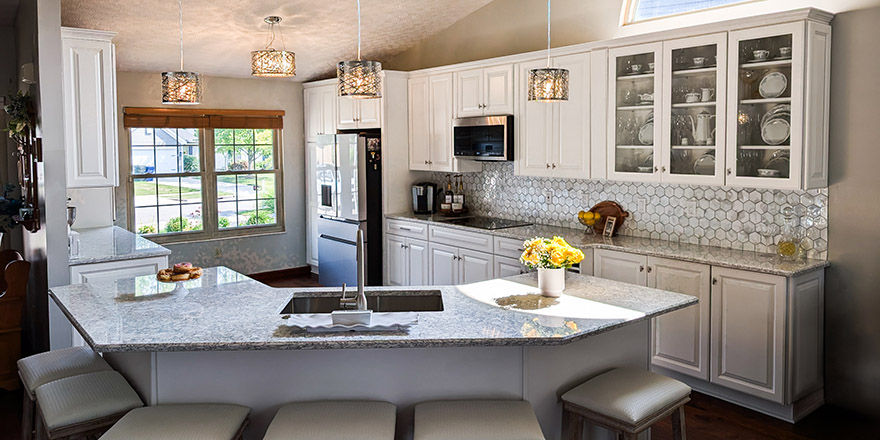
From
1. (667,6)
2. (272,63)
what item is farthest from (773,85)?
(272,63)

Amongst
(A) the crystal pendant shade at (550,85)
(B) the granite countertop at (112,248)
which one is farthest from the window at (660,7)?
(B) the granite countertop at (112,248)

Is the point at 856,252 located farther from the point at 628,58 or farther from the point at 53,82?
the point at 53,82

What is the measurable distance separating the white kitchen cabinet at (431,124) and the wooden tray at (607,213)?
146 cm

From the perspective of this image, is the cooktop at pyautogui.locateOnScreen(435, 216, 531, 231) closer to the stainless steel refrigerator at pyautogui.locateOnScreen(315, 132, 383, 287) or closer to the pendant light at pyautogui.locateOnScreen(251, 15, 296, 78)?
the stainless steel refrigerator at pyautogui.locateOnScreen(315, 132, 383, 287)

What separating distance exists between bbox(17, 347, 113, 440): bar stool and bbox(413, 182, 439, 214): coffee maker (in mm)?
3837

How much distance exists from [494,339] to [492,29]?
431 centimetres

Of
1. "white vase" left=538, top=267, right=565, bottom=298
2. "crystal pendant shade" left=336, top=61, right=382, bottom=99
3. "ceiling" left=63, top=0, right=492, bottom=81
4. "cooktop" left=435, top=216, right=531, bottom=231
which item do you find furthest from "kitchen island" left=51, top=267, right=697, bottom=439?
"ceiling" left=63, top=0, right=492, bottom=81

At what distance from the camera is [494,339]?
2.50 metres

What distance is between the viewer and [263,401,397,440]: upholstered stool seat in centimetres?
235

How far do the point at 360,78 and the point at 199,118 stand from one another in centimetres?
447

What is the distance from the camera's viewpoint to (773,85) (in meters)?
3.95

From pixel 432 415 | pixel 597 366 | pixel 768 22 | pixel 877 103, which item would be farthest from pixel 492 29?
pixel 432 415

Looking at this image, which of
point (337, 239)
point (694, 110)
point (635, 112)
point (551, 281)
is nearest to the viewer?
point (551, 281)

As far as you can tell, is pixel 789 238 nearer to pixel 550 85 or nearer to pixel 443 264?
pixel 550 85
